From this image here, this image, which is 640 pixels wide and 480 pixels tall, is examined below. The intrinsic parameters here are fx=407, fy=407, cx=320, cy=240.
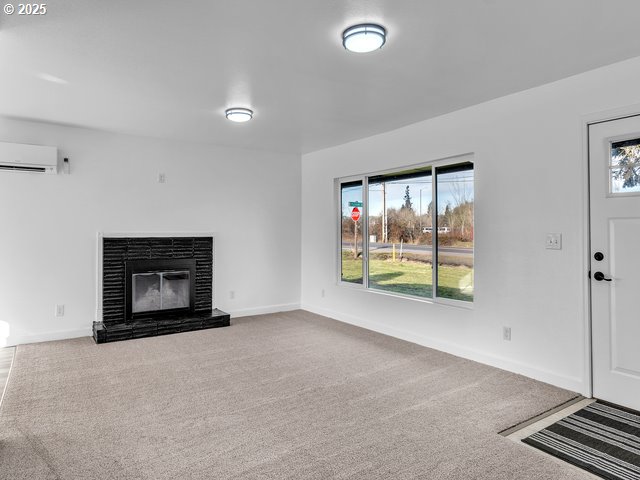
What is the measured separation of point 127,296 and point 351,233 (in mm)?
3002

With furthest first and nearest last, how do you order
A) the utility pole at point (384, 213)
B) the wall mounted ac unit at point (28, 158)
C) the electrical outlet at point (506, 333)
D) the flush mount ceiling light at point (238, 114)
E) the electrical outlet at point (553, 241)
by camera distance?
the utility pole at point (384, 213) → the wall mounted ac unit at point (28, 158) → the flush mount ceiling light at point (238, 114) → the electrical outlet at point (506, 333) → the electrical outlet at point (553, 241)

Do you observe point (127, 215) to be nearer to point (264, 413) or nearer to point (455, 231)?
point (264, 413)

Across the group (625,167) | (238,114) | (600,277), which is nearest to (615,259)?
(600,277)

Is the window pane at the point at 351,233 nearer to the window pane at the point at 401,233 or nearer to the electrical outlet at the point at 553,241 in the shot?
the window pane at the point at 401,233

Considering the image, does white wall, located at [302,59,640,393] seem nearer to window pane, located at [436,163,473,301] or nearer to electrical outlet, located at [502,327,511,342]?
electrical outlet, located at [502,327,511,342]

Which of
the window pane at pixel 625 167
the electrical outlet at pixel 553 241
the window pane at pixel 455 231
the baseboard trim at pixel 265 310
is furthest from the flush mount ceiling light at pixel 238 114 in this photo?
the window pane at pixel 625 167

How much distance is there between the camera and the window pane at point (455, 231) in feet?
13.6

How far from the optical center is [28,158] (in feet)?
14.3

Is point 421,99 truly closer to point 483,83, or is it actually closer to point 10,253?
point 483,83

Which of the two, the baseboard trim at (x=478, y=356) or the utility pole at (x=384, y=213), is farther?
the utility pole at (x=384, y=213)

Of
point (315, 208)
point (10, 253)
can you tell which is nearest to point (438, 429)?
point (315, 208)

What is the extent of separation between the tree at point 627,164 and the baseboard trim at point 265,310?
4509 mm

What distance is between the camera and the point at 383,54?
278 cm

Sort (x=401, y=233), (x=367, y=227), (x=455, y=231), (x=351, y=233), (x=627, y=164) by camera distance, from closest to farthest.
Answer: (x=627, y=164) → (x=455, y=231) → (x=401, y=233) → (x=367, y=227) → (x=351, y=233)
